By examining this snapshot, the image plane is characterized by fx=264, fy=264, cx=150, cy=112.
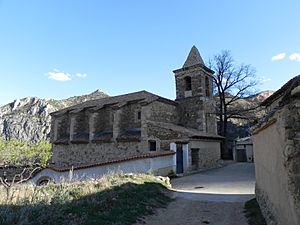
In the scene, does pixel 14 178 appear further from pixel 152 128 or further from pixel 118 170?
pixel 152 128

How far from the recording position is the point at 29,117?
62.7 metres

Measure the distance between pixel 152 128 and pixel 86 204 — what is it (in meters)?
15.9

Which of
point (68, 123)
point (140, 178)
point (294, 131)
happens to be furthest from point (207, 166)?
point (294, 131)

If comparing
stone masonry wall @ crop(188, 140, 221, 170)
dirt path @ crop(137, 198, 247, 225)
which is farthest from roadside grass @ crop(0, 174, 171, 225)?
stone masonry wall @ crop(188, 140, 221, 170)

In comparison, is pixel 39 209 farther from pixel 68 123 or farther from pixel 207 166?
pixel 68 123

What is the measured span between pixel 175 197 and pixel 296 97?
7854 millimetres

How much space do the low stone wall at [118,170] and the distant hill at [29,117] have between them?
4579cm

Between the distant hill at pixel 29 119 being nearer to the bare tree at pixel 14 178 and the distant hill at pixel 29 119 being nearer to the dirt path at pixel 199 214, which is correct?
the bare tree at pixel 14 178

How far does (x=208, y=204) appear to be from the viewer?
930 cm

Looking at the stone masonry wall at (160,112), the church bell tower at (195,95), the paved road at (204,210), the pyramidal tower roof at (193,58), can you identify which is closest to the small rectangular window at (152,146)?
the stone masonry wall at (160,112)

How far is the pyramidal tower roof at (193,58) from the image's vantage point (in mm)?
27967

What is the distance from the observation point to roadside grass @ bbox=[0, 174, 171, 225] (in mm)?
5250

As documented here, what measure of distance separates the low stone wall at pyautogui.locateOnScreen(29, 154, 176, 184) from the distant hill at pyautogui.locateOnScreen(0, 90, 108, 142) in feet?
150

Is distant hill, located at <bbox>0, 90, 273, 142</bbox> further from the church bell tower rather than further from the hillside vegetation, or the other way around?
the church bell tower
